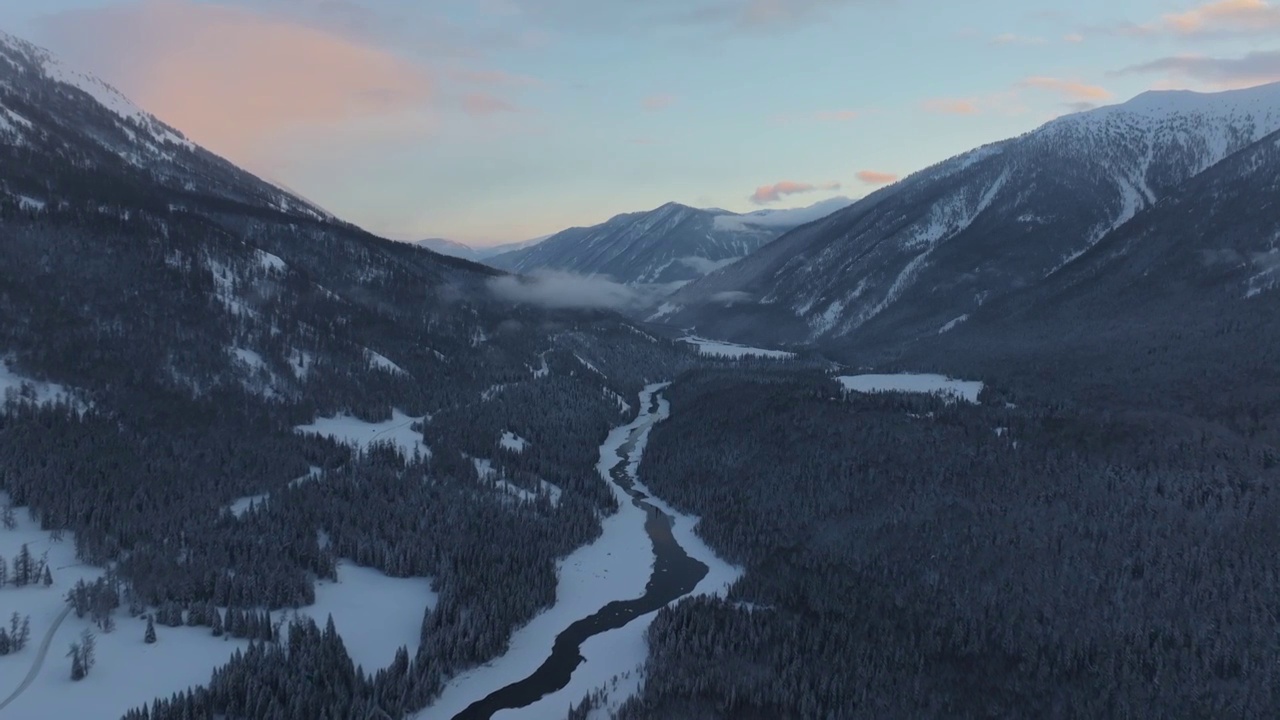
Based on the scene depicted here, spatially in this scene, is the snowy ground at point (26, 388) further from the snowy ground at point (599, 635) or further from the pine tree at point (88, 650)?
the snowy ground at point (599, 635)

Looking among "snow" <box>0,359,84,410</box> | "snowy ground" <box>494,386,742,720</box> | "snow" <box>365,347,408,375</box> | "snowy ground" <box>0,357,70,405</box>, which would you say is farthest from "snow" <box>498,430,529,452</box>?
"snowy ground" <box>0,357,70,405</box>

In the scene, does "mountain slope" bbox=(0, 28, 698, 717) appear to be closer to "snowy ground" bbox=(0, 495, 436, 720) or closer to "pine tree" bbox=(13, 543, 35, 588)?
"snowy ground" bbox=(0, 495, 436, 720)

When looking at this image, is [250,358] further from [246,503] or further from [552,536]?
[552,536]

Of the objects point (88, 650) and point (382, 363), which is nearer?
point (88, 650)

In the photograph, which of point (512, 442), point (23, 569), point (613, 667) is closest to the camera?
point (23, 569)

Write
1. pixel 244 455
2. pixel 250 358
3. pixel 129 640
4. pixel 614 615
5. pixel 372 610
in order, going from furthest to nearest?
pixel 250 358
pixel 244 455
pixel 614 615
pixel 372 610
pixel 129 640

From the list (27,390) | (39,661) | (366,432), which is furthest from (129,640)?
(366,432)

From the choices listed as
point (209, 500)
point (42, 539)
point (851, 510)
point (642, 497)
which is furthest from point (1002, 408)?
point (42, 539)
